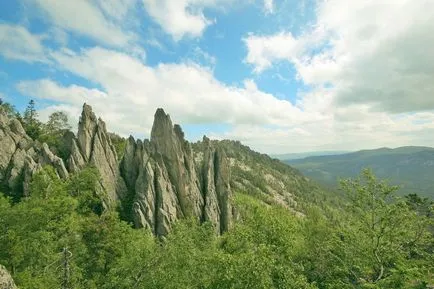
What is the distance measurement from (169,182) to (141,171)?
8.07m

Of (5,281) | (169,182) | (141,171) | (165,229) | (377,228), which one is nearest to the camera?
(5,281)

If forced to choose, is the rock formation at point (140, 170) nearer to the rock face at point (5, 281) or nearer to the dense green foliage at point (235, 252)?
the dense green foliage at point (235, 252)

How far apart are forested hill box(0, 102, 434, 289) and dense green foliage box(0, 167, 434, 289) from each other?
0.14 metres

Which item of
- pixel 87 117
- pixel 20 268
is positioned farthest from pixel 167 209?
pixel 20 268

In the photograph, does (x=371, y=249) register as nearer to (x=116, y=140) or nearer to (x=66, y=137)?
(x=66, y=137)

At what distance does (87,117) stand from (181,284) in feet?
208

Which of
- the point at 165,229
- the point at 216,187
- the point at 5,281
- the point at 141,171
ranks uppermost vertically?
the point at 141,171

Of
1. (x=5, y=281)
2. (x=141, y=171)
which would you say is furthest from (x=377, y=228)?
(x=141, y=171)

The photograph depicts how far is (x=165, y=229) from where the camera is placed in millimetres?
83812

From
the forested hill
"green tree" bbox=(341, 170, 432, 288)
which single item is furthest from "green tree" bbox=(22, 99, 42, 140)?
"green tree" bbox=(341, 170, 432, 288)

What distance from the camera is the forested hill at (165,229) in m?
34.2

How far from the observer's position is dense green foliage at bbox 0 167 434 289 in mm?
31281

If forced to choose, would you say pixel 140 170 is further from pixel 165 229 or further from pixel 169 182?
pixel 165 229

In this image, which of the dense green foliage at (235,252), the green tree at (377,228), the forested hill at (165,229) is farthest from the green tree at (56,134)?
the green tree at (377,228)
